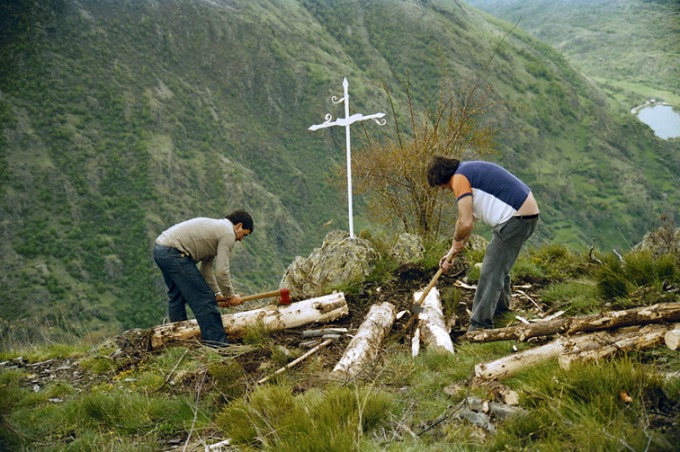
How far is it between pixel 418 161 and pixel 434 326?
13.6 feet

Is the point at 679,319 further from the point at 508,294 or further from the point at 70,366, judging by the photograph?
the point at 70,366

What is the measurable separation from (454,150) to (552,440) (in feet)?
23.3

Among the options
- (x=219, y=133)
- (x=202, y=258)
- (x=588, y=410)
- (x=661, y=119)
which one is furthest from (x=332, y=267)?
(x=661, y=119)

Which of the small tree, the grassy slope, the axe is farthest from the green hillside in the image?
the axe

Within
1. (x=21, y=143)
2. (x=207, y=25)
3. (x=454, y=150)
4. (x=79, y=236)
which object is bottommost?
(x=79, y=236)

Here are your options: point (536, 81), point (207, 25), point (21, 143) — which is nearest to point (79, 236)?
point (21, 143)

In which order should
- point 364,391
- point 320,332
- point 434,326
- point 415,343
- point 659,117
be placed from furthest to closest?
point 659,117
point 320,332
point 434,326
point 415,343
point 364,391

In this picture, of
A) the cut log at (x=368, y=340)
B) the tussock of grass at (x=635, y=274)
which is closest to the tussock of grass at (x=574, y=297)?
the tussock of grass at (x=635, y=274)

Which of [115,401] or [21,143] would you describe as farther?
[21,143]

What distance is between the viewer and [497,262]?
530cm

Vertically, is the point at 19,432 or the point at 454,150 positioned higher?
the point at 454,150

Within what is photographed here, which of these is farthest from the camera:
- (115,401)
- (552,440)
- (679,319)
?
(115,401)

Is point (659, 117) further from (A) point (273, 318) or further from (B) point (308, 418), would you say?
(B) point (308, 418)

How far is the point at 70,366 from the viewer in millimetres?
6480
